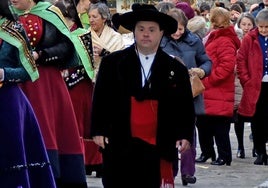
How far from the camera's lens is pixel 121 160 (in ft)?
24.2

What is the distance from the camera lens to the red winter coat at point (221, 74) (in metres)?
11.9

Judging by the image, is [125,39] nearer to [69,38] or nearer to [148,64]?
[69,38]

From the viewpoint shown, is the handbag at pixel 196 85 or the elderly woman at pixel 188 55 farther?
the elderly woman at pixel 188 55

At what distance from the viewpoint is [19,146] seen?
7.07 m

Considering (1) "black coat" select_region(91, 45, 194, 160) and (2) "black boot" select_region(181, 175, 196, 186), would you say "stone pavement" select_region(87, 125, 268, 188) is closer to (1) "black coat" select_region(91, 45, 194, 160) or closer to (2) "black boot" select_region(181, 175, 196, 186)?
(2) "black boot" select_region(181, 175, 196, 186)

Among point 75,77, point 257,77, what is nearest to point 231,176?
point 257,77

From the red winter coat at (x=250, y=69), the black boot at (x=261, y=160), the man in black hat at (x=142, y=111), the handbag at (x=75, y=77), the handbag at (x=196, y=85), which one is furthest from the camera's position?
the black boot at (x=261, y=160)

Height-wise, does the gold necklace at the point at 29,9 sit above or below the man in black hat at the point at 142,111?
above

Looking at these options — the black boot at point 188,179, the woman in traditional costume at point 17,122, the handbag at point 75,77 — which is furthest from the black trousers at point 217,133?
the woman in traditional costume at point 17,122

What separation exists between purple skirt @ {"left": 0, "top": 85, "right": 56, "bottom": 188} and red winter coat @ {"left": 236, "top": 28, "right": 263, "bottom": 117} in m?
5.27

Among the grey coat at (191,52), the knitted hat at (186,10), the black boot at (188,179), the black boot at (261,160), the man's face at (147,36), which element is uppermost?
the man's face at (147,36)

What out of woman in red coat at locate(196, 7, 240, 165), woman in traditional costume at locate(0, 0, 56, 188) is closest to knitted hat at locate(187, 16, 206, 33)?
woman in red coat at locate(196, 7, 240, 165)

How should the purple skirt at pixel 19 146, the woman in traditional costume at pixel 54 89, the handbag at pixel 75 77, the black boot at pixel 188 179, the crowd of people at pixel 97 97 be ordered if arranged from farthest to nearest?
1. the black boot at pixel 188 179
2. the handbag at pixel 75 77
3. the woman in traditional costume at pixel 54 89
4. the crowd of people at pixel 97 97
5. the purple skirt at pixel 19 146

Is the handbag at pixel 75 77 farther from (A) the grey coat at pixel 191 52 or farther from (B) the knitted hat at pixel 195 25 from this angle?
(B) the knitted hat at pixel 195 25
